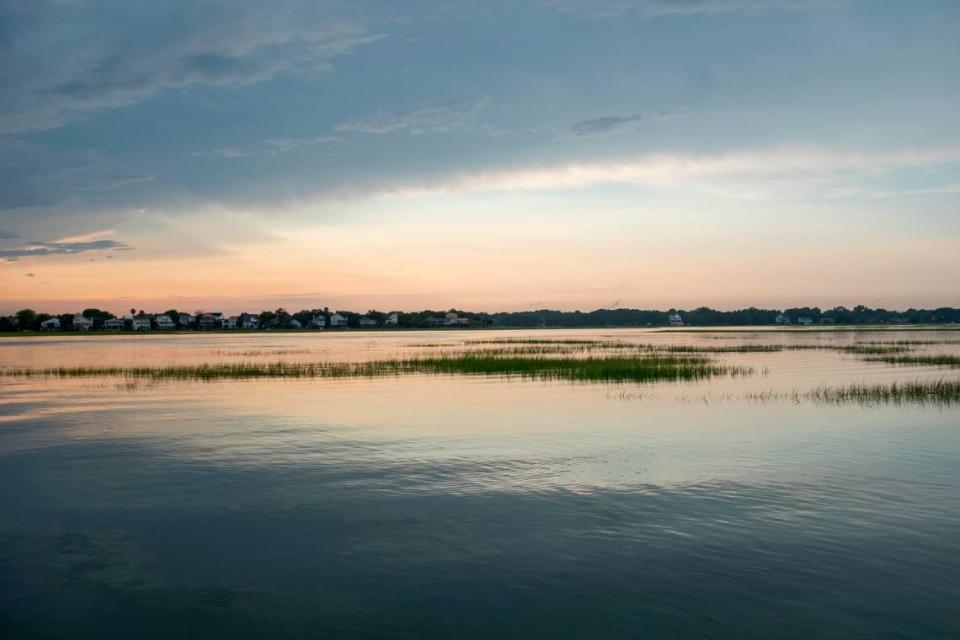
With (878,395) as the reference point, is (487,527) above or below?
below

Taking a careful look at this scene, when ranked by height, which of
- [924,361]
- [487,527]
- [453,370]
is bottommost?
[487,527]

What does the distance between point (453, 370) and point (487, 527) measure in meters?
35.9

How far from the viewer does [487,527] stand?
42.5ft

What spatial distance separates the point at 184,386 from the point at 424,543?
3230 centimetres

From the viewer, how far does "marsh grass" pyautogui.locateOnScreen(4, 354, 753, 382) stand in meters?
43.2

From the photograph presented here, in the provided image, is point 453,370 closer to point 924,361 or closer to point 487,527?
point 924,361

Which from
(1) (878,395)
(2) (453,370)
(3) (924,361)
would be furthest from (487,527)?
(3) (924,361)

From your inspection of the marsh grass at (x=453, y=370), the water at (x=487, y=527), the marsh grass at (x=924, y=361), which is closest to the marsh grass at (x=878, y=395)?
the water at (x=487, y=527)

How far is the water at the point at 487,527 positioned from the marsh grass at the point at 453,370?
17.0 meters

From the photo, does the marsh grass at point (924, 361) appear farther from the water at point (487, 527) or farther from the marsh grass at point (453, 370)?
the water at point (487, 527)

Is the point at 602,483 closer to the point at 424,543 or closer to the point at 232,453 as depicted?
the point at 424,543

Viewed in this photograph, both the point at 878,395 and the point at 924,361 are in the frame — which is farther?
the point at 924,361

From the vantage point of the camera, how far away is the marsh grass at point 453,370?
43219 mm

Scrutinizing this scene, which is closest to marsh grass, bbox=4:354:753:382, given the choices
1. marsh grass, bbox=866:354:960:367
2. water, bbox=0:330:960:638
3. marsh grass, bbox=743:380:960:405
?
marsh grass, bbox=743:380:960:405
